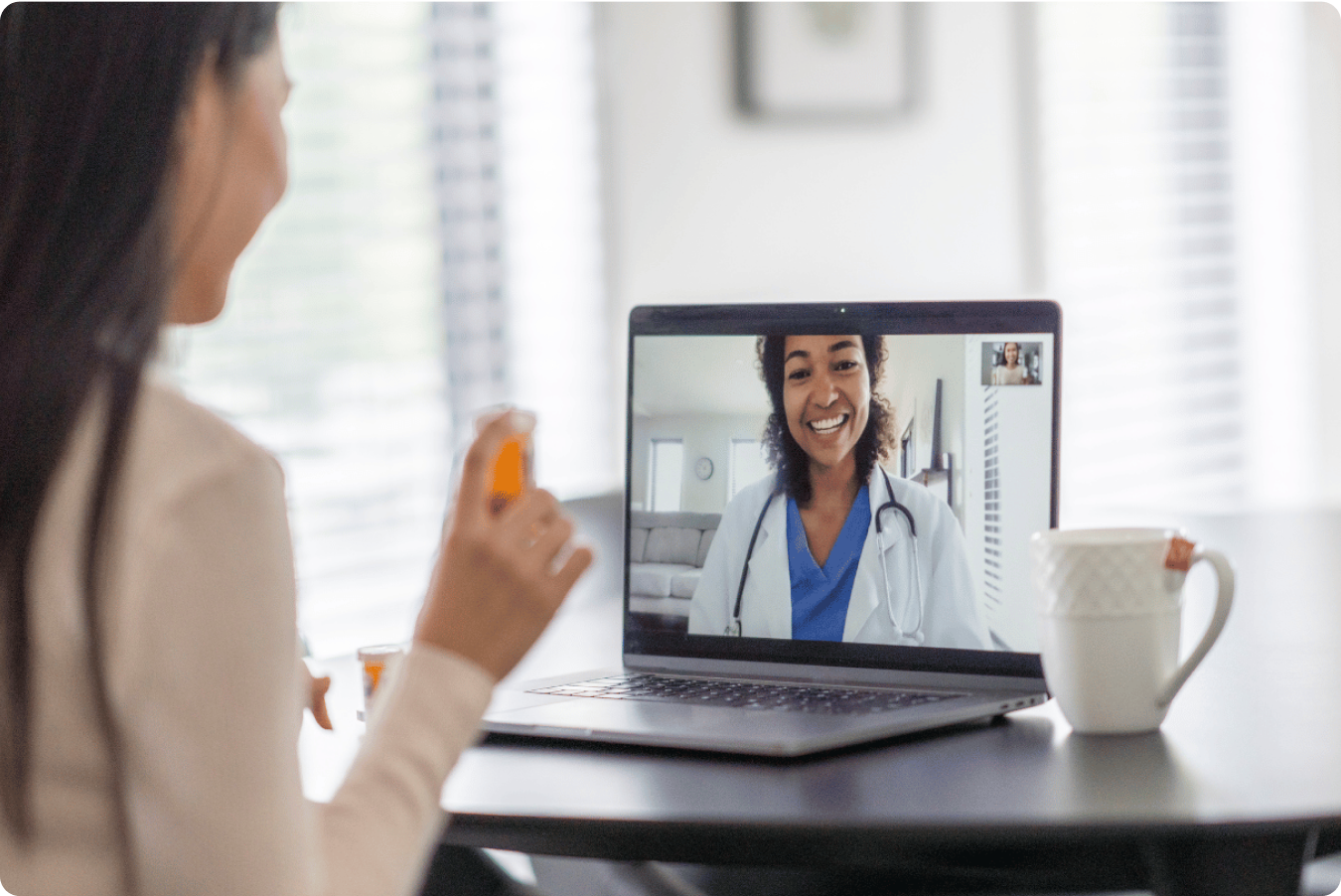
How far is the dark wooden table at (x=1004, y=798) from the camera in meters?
0.70

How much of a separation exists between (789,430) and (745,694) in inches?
8.1

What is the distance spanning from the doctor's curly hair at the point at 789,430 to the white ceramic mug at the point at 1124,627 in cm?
20

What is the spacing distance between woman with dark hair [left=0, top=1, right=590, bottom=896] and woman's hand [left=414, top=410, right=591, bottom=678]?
0.10 m

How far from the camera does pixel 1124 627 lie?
86 cm

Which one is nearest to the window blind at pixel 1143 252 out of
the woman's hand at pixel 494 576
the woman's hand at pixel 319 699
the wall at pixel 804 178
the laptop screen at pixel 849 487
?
the wall at pixel 804 178

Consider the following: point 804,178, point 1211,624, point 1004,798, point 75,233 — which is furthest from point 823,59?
point 75,233

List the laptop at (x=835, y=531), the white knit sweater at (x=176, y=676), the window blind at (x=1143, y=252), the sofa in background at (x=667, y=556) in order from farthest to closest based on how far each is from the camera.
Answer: the window blind at (x=1143, y=252)
the sofa in background at (x=667, y=556)
the laptop at (x=835, y=531)
the white knit sweater at (x=176, y=676)

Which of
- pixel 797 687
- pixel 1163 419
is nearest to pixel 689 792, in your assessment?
pixel 797 687

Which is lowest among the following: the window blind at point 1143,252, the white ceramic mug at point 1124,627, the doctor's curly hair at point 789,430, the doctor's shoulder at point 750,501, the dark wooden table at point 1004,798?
the dark wooden table at point 1004,798

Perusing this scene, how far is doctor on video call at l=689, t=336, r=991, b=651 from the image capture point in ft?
3.32

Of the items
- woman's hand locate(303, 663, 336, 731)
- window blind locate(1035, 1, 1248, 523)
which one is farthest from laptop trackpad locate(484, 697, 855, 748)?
window blind locate(1035, 1, 1248, 523)

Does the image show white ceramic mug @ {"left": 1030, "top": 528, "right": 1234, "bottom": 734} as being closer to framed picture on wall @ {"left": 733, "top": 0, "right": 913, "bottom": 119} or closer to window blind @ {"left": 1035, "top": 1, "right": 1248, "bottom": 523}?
framed picture on wall @ {"left": 733, "top": 0, "right": 913, "bottom": 119}

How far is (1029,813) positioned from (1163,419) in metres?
3.12

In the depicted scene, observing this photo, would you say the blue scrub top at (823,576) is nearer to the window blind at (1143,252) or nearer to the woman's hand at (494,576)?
the woman's hand at (494,576)
